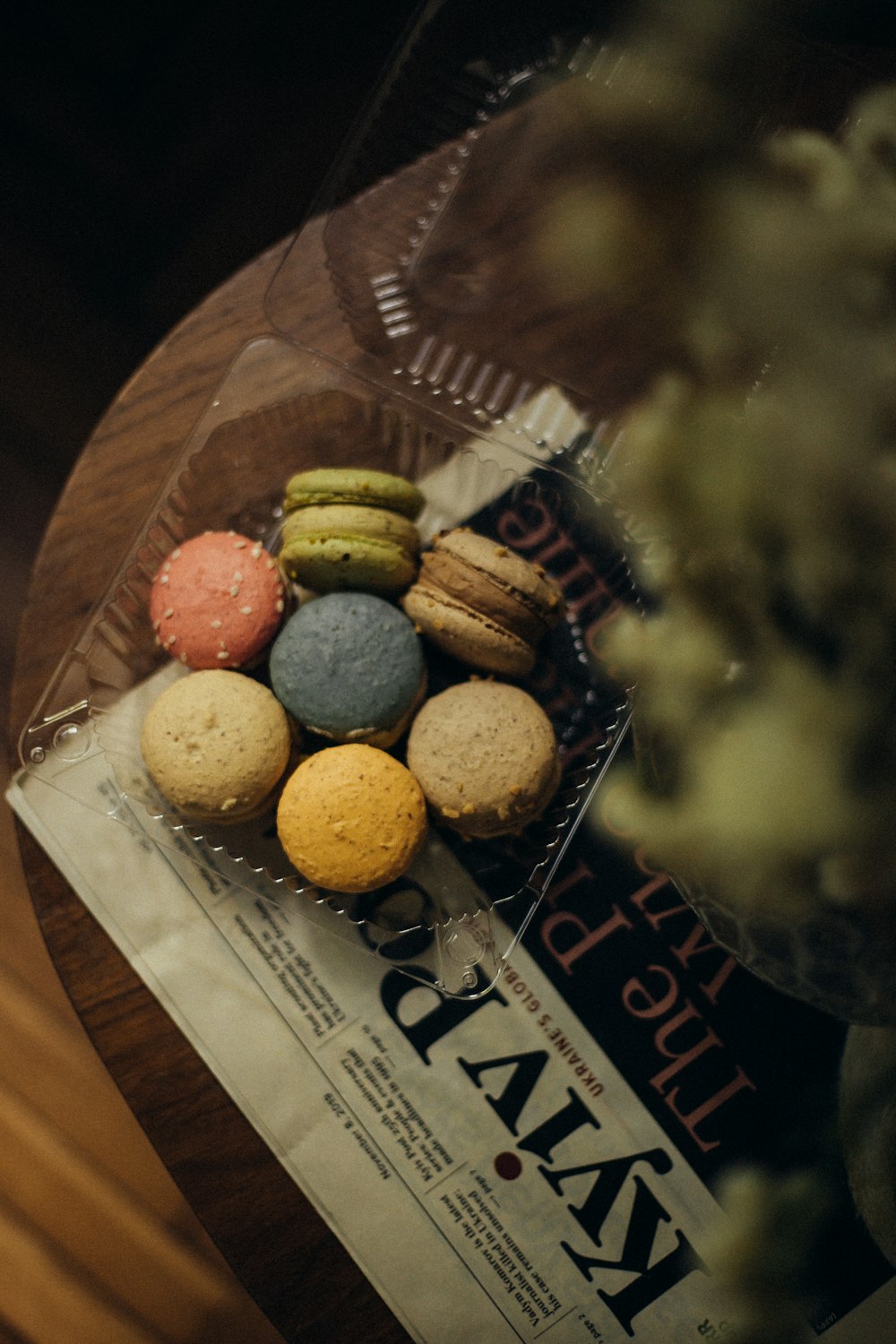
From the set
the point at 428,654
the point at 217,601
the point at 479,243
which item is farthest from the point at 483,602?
the point at 479,243

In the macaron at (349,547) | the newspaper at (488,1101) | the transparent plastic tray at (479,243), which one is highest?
the transparent plastic tray at (479,243)

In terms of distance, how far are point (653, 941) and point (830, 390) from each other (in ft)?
1.58

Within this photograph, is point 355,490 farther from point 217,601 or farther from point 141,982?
point 141,982

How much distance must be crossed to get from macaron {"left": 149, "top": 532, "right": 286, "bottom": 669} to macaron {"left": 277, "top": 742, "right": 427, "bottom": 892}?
0.34 ft

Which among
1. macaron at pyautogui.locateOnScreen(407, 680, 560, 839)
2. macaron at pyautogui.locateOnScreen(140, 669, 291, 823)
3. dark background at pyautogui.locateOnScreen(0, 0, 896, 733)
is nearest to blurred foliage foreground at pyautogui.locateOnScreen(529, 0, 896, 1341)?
macaron at pyautogui.locateOnScreen(407, 680, 560, 839)

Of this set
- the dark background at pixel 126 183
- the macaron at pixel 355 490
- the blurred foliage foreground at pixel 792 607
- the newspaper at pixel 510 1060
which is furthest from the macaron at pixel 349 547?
the dark background at pixel 126 183

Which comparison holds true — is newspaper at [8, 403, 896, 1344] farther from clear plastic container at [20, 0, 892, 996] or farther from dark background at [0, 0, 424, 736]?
dark background at [0, 0, 424, 736]

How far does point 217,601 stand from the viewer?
0.64 meters

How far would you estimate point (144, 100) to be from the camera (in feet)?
3.43

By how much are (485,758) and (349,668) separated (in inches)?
4.2

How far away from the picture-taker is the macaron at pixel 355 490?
64cm

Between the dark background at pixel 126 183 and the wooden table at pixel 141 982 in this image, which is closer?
the wooden table at pixel 141 982

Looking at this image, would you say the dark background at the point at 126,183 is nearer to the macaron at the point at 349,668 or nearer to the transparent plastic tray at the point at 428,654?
the transparent plastic tray at the point at 428,654

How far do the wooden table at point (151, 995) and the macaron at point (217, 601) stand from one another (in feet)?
0.27
